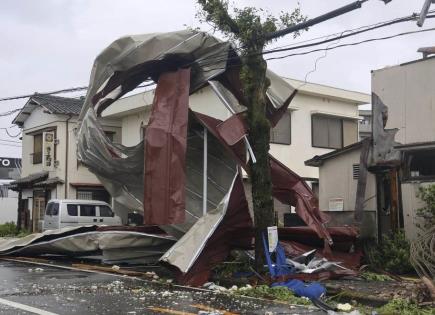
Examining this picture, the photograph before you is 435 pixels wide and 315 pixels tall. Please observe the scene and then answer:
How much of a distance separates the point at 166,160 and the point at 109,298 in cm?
363

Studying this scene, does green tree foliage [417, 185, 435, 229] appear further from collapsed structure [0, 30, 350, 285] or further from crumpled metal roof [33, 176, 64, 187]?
crumpled metal roof [33, 176, 64, 187]

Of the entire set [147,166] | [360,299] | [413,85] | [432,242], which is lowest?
[360,299]

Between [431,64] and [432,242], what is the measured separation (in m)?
4.69

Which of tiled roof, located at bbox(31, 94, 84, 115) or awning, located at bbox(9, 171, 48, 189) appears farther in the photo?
awning, located at bbox(9, 171, 48, 189)

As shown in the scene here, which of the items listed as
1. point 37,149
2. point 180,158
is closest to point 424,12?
point 180,158

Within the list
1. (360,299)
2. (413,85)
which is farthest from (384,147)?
(360,299)

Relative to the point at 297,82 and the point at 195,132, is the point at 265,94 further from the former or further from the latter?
the point at 297,82

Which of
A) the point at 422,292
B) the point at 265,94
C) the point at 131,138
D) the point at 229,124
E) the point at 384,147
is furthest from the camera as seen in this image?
the point at 131,138

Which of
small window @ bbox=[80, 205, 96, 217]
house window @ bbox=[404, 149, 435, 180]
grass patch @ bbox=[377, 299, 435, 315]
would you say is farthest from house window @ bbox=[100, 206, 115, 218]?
grass patch @ bbox=[377, 299, 435, 315]

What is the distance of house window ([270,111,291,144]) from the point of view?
83.4 feet

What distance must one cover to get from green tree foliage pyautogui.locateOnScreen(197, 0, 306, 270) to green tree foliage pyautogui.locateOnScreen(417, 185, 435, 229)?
3.42 meters

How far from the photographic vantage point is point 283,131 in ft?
84.1

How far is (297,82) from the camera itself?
2548 cm

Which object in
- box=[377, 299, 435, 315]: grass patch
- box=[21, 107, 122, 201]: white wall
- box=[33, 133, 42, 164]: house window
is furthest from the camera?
box=[33, 133, 42, 164]: house window
